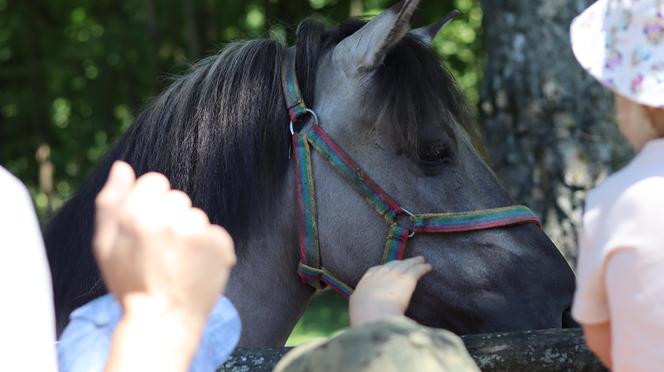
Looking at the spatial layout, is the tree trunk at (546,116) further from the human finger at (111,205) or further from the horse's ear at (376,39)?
the human finger at (111,205)

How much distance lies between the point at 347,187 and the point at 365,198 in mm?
67

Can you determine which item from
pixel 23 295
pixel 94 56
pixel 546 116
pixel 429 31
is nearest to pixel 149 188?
pixel 23 295

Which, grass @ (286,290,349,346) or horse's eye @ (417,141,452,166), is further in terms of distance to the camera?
grass @ (286,290,349,346)

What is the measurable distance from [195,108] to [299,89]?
0.33 metres

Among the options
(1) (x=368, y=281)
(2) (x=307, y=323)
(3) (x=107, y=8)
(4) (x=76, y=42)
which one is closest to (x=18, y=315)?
(1) (x=368, y=281)

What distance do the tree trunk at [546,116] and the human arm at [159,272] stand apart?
3.83m

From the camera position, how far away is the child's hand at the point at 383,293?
1.74 m

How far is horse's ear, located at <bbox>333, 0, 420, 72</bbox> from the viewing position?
2951 millimetres

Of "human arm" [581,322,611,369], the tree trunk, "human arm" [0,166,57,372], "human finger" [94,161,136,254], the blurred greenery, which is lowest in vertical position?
the blurred greenery

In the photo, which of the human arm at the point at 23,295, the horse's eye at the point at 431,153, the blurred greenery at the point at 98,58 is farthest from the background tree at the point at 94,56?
the human arm at the point at 23,295

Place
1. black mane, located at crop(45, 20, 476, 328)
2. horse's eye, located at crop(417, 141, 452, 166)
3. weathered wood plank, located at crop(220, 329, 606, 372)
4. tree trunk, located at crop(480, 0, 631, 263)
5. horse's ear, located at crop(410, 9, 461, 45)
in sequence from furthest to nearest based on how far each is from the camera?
tree trunk, located at crop(480, 0, 631, 263) → horse's ear, located at crop(410, 9, 461, 45) → horse's eye, located at crop(417, 141, 452, 166) → black mane, located at crop(45, 20, 476, 328) → weathered wood plank, located at crop(220, 329, 606, 372)

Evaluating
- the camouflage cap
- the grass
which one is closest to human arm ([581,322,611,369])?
the camouflage cap

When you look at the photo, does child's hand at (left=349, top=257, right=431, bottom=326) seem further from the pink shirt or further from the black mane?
the black mane

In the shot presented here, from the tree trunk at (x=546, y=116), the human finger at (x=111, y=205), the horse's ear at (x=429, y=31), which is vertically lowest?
the tree trunk at (x=546, y=116)
